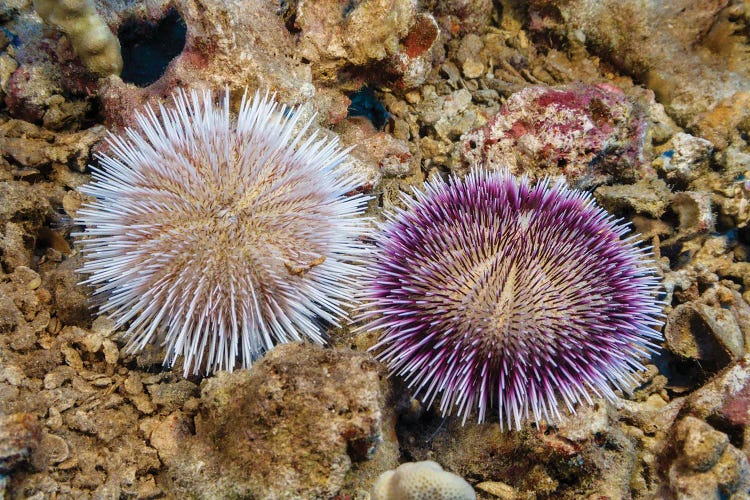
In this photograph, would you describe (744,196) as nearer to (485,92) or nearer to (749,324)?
(749,324)

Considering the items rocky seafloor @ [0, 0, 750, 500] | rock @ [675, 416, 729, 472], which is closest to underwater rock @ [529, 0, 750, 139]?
rocky seafloor @ [0, 0, 750, 500]

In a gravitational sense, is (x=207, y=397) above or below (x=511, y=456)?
above

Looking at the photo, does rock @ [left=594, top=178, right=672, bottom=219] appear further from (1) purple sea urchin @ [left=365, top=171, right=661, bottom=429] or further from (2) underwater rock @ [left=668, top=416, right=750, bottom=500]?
(2) underwater rock @ [left=668, top=416, right=750, bottom=500]

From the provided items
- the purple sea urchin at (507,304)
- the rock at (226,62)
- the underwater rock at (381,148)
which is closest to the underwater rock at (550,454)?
the purple sea urchin at (507,304)

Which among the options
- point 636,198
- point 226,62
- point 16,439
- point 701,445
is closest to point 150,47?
point 226,62

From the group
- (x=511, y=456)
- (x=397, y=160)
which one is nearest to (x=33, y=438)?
(x=511, y=456)

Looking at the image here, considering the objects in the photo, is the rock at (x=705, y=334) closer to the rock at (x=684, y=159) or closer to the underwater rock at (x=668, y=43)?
the rock at (x=684, y=159)

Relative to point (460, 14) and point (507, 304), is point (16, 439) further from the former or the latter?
point (460, 14)
